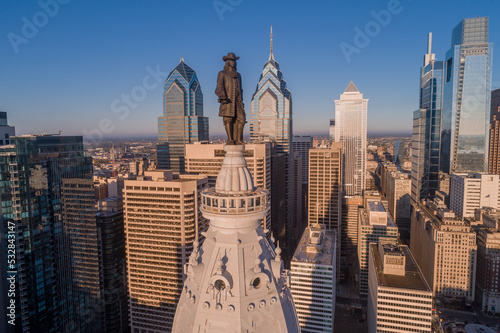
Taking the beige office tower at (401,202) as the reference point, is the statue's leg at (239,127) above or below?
above

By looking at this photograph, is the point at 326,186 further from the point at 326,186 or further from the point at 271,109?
the point at 271,109

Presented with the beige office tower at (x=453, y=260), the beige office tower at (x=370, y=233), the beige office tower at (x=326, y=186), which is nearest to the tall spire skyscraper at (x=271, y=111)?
the beige office tower at (x=326, y=186)

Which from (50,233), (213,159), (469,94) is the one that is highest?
(469,94)

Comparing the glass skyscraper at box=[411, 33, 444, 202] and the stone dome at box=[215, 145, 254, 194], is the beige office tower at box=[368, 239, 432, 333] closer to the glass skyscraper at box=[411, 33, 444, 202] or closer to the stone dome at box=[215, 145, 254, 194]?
the stone dome at box=[215, 145, 254, 194]

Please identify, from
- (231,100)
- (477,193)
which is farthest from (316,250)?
(477,193)

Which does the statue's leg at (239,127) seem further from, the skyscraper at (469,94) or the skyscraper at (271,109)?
the skyscraper at (271,109)

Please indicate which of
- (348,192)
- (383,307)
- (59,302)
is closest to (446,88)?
(348,192)
